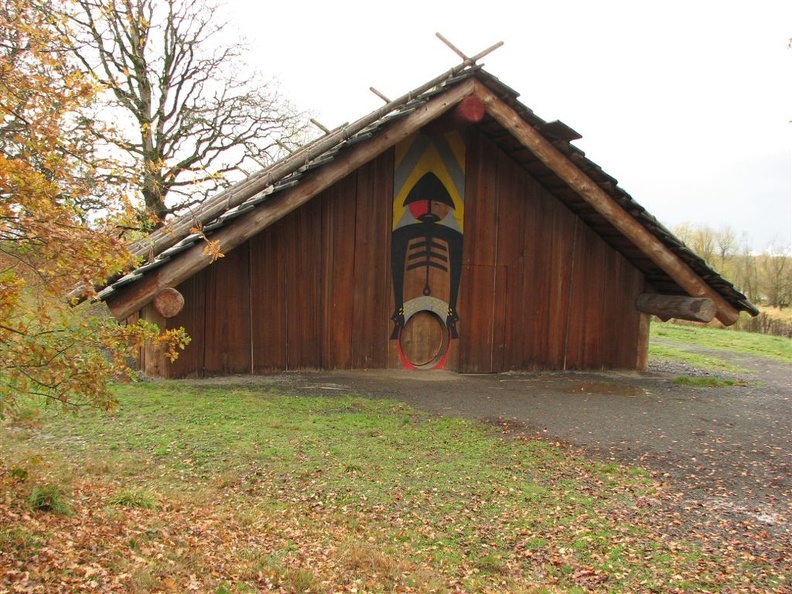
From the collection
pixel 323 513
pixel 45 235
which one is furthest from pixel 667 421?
pixel 45 235

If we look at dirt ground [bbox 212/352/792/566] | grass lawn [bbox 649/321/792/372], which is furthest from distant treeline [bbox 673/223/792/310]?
dirt ground [bbox 212/352/792/566]

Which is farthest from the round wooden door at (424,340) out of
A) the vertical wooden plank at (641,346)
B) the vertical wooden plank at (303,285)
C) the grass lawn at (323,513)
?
the vertical wooden plank at (641,346)

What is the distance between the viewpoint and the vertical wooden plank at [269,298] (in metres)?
9.21

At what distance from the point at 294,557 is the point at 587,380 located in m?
Answer: 7.67

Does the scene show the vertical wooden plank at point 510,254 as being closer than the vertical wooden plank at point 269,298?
No

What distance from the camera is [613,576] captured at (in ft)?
13.0

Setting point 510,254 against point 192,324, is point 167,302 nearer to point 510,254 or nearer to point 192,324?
point 192,324

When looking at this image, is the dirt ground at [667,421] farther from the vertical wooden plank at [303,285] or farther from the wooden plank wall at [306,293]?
the wooden plank wall at [306,293]

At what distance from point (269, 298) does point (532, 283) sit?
466 cm

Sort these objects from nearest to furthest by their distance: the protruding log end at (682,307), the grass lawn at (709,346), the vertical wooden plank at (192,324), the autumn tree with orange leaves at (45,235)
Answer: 1. the autumn tree with orange leaves at (45,235)
2. the vertical wooden plank at (192,324)
3. the protruding log end at (682,307)
4. the grass lawn at (709,346)

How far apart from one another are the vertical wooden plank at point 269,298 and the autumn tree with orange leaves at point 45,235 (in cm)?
573

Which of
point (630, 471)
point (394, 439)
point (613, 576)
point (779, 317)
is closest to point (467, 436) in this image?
point (394, 439)

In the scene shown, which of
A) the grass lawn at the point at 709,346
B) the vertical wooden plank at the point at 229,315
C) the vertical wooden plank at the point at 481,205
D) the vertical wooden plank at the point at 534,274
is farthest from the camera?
the grass lawn at the point at 709,346

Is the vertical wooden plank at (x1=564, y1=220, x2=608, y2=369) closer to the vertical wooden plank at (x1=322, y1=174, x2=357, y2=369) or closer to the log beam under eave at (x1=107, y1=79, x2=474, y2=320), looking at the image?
the log beam under eave at (x1=107, y1=79, x2=474, y2=320)
